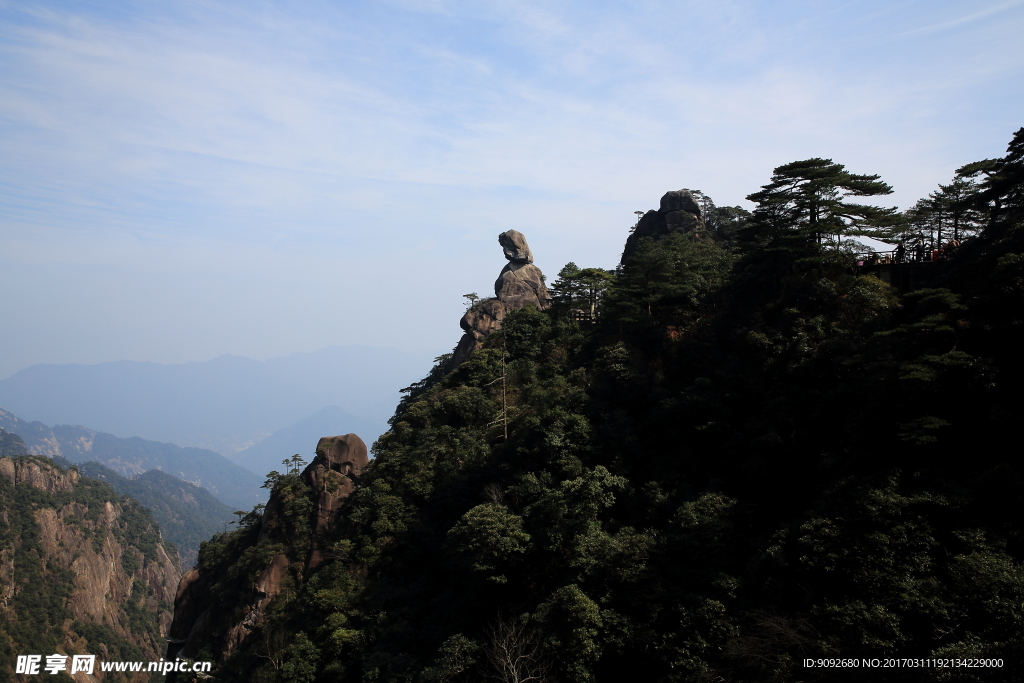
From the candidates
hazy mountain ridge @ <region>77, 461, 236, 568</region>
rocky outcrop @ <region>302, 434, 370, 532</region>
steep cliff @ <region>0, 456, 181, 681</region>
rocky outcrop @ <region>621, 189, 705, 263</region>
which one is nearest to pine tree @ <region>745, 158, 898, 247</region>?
rocky outcrop @ <region>621, 189, 705, 263</region>

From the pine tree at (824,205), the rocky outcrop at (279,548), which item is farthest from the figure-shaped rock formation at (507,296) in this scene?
the pine tree at (824,205)

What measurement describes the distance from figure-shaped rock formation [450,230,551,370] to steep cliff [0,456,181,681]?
1819 inches

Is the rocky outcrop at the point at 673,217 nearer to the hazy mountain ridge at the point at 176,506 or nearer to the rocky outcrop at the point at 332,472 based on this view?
the rocky outcrop at the point at 332,472

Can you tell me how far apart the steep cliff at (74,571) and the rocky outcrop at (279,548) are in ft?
113

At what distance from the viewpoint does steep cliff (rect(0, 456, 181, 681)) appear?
2291 inches

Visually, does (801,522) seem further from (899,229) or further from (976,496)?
(899,229)

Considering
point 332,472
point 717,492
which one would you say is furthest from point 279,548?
point 717,492

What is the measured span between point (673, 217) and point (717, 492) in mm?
20044

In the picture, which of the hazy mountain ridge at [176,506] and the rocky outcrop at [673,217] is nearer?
the rocky outcrop at [673,217]

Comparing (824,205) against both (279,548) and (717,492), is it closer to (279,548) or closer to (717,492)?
(717,492)

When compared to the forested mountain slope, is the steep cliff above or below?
below

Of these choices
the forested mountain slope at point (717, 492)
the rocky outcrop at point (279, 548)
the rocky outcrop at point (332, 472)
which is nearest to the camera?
the forested mountain slope at point (717, 492)

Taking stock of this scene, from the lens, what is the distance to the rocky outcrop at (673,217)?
3291 cm

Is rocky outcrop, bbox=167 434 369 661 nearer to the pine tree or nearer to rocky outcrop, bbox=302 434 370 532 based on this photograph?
rocky outcrop, bbox=302 434 370 532
